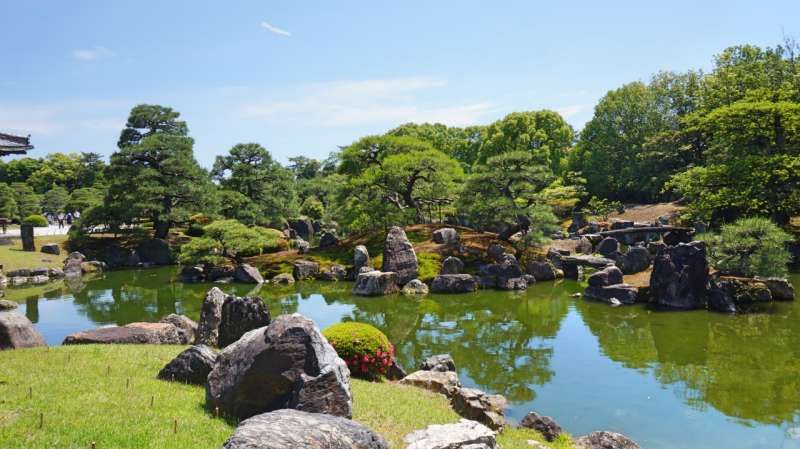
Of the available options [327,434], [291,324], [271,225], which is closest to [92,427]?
[291,324]

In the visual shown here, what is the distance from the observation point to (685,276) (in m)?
25.3

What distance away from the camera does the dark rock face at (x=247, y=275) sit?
37094mm

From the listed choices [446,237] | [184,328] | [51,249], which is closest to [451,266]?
[446,237]

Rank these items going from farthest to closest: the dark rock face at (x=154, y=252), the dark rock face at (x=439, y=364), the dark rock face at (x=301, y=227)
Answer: the dark rock face at (x=301, y=227) → the dark rock face at (x=154, y=252) → the dark rock face at (x=439, y=364)

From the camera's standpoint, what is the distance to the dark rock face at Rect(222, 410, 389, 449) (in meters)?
5.88

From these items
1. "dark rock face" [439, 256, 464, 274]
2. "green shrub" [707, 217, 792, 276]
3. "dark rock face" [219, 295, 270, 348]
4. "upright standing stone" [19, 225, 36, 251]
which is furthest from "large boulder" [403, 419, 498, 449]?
"upright standing stone" [19, 225, 36, 251]

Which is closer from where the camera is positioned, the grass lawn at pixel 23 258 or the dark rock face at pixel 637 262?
the dark rock face at pixel 637 262

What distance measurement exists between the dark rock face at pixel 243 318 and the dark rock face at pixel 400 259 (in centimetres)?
1803

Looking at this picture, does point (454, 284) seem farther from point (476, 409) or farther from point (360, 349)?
point (476, 409)

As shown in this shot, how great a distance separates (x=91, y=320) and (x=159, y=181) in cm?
2566

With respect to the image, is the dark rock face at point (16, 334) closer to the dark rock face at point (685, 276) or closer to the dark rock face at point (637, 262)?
the dark rock face at point (685, 276)

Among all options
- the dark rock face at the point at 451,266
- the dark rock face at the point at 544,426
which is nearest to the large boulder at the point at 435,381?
the dark rock face at the point at 544,426

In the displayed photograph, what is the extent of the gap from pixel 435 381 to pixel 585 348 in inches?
327

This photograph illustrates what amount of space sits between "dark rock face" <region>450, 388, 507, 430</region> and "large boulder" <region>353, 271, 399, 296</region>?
19261 millimetres
